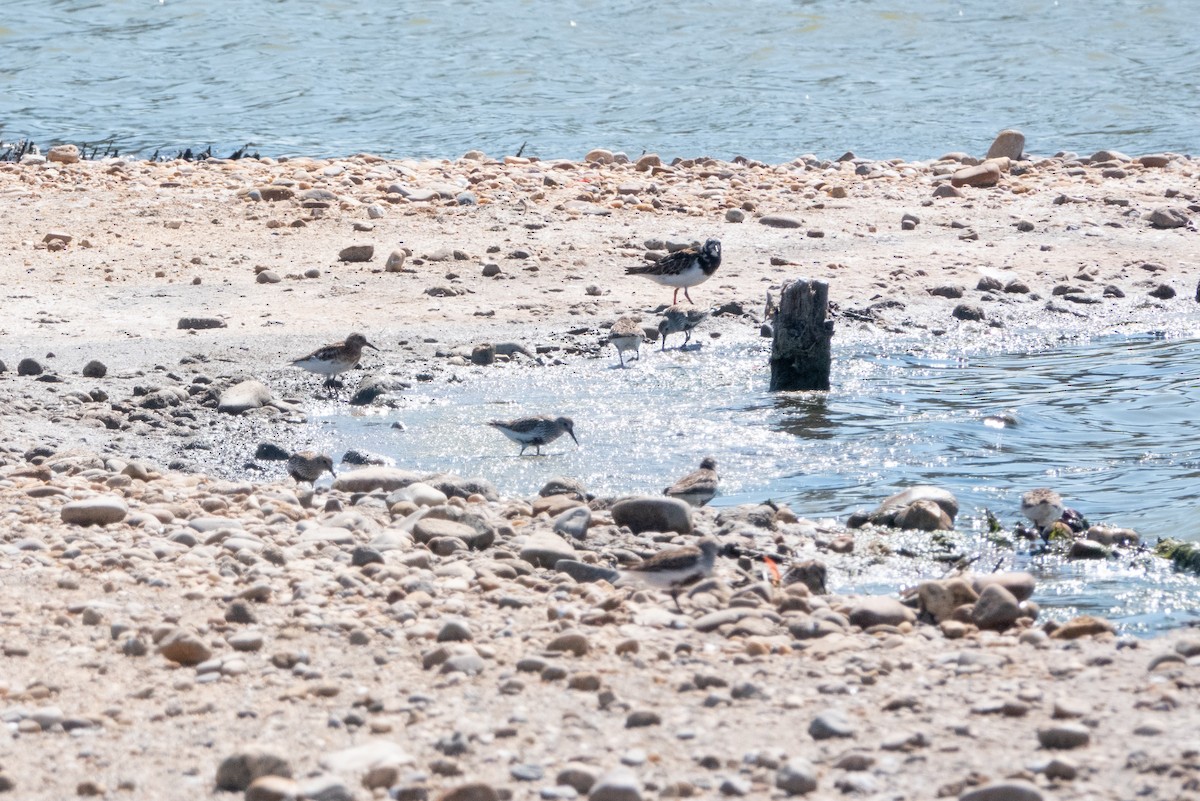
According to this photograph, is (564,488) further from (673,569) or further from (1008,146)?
(1008,146)

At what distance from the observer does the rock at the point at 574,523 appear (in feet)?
23.6

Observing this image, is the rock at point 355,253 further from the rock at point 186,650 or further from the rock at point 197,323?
the rock at point 186,650

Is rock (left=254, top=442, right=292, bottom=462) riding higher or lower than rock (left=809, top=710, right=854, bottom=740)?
lower

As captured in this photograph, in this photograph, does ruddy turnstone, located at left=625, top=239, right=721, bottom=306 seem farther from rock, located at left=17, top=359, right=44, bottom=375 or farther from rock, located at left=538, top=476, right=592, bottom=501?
rock, located at left=17, top=359, right=44, bottom=375

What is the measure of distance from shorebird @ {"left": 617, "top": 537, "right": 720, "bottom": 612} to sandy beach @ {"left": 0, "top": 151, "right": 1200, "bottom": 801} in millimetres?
92

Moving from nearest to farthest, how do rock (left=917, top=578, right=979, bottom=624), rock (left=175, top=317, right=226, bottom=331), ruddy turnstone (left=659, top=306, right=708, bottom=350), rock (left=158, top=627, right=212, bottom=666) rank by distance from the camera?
rock (left=158, top=627, right=212, bottom=666) < rock (left=917, top=578, right=979, bottom=624) < rock (left=175, top=317, right=226, bottom=331) < ruddy turnstone (left=659, top=306, right=708, bottom=350)

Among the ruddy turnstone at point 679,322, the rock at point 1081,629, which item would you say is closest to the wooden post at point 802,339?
the ruddy turnstone at point 679,322

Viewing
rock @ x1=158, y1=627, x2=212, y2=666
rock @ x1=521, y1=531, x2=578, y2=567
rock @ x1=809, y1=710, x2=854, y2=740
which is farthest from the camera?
rock @ x1=521, y1=531, x2=578, y2=567

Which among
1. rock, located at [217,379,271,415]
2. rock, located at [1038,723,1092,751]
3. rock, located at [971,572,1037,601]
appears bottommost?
rock, located at [217,379,271,415]

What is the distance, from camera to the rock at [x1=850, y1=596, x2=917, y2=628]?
19.7 feet

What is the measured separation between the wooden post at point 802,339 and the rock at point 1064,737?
6164 millimetres

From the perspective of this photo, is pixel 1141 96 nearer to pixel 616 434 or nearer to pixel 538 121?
pixel 538 121

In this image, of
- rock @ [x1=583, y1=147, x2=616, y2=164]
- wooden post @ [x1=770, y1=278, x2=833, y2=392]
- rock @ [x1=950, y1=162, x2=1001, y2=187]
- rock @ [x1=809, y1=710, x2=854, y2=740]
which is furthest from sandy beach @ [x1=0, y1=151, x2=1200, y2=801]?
rock @ [x1=583, y1=147, x2=616, y2=164]

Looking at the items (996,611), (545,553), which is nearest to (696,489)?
(545,553)
